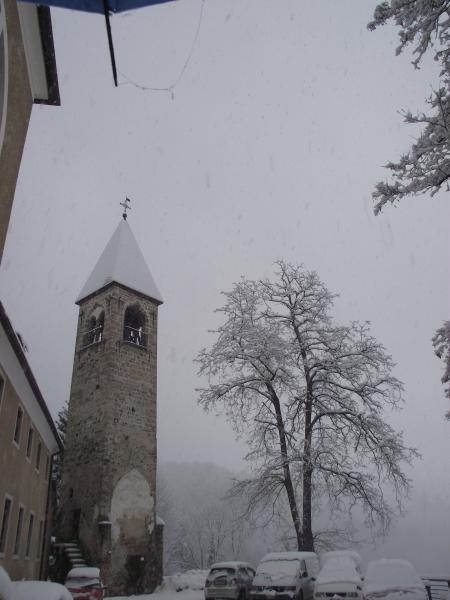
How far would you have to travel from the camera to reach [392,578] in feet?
36.9

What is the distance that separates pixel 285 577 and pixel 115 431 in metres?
12.0

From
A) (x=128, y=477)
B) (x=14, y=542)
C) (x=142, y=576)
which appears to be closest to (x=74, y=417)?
(x=128, y=477)

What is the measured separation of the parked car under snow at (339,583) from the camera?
464 inches

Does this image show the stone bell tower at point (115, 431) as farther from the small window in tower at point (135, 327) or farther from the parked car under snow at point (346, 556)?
the parked car under snow at point (346, 556)

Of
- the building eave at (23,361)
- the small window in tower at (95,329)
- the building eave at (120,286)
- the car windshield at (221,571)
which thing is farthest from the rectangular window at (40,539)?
the building eave at (120,286)

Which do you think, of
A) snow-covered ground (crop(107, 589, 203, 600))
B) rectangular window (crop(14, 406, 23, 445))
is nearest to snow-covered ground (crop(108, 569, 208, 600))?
snow-covered ground (crop(107, 589, 203, 600))

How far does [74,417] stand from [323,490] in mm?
13082

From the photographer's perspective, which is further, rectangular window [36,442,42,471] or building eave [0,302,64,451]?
rectangular window [36,442,42,471]

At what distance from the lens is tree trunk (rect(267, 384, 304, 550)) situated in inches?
728

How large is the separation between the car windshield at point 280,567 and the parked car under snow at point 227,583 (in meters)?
1.44

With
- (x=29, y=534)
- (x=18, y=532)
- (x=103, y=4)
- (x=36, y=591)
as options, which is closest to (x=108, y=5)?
(x=103, y=4)

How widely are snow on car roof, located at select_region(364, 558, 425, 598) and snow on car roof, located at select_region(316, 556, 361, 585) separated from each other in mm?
628

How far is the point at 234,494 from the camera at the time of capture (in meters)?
19.9

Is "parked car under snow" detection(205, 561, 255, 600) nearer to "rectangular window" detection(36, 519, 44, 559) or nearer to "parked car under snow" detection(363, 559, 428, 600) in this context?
"parked car under snow" detection(363, 559, 428, 600)
